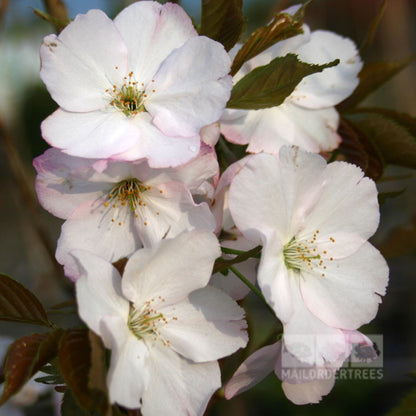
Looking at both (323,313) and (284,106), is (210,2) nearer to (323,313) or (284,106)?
(284,106)

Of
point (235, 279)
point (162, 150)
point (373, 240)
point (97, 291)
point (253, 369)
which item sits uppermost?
point (162, 150)

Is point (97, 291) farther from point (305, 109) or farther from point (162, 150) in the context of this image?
point (305, 109)

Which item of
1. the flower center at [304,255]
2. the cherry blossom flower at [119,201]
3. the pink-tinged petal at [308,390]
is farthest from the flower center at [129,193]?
the pink-tinged petal at [308,390]

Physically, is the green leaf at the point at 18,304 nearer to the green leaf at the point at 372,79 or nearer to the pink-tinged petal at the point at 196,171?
the pink-tinged petal at the point at 196,171

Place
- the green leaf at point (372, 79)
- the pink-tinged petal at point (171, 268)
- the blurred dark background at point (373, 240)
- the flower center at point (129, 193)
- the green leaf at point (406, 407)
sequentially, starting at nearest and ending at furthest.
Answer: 1. the pink-tinged petal at point (171, 268)
2. the flower center at point (129, 193)
3. the green leaf at point (406, 407)
4. the green leaf at point (372, 79)
5. the blurred dark background at point (373, 240)

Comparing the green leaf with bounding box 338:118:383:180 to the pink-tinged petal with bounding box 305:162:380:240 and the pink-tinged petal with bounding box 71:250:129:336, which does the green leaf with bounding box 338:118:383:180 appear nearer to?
the pink-tinged petal with bounding box 305:162:380:240

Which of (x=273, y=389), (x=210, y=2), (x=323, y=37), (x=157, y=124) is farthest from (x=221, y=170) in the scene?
(x=273, y=389)

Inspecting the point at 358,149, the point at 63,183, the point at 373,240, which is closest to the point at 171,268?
the point at 63,183
